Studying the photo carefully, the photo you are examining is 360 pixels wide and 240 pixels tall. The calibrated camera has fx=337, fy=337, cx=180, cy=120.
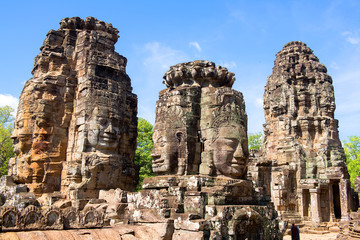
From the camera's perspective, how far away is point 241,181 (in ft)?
27.2

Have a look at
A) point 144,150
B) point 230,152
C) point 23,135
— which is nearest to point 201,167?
point 230,152

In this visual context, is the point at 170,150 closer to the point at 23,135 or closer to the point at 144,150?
the point at 23,135

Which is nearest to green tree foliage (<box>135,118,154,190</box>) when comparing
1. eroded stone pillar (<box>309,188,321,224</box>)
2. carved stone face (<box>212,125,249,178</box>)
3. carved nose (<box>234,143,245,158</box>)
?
eroded stone pillar (<box>309,188,321,224</box>)

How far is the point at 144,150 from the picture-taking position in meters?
28.1

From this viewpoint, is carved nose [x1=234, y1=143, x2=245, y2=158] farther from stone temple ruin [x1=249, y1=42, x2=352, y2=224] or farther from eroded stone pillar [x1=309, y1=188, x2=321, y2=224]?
eroded stone pillar [x1=309, y1=188, x2=321, y2=224]

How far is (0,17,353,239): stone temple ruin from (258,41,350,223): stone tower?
0.24 ft

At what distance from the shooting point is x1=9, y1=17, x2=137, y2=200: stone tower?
13.6 m

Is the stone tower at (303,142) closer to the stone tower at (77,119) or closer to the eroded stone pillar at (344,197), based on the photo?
the eroded stone pillar at (344,197)

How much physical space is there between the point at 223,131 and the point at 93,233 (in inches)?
156

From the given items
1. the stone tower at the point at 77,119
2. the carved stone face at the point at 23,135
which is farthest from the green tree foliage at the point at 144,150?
the carved stone face at the point at 23,135

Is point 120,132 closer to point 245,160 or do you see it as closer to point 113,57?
point 113,57

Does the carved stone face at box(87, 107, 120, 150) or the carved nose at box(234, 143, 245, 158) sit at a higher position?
the carved stone face at box(87, 107, 120, 150)

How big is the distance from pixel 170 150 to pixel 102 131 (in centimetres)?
605

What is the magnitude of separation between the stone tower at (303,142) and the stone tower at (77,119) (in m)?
11.0
